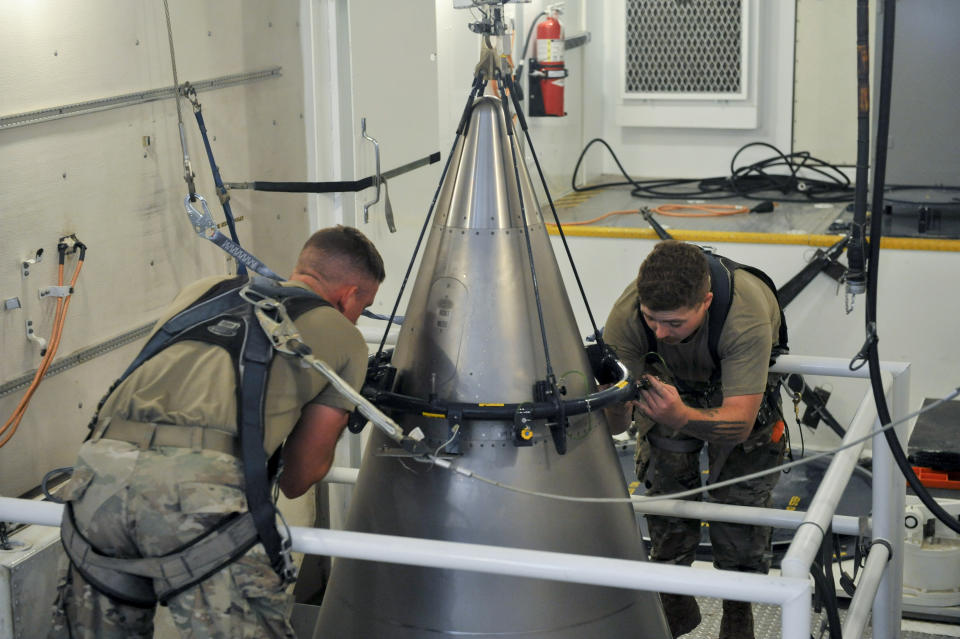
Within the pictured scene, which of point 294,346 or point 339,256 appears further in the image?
point 339,256

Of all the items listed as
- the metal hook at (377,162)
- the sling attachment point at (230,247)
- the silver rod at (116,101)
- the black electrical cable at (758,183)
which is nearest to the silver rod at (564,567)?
the sling attachment point at (230,247)

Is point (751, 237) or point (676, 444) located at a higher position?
Answer: point (751, 237)

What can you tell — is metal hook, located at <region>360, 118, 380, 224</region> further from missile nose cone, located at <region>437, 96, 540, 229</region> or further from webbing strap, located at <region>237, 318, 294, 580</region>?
webbing strap, located at <region>237, 318, 294, 580</region>

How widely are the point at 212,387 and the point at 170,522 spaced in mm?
265

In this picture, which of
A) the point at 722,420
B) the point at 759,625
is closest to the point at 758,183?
the point at 759,625

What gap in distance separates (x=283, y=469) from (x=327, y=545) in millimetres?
291

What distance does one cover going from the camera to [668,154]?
720cm

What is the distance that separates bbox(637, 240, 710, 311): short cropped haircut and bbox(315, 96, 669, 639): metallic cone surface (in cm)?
46

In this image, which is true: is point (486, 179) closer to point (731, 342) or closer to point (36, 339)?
point (731, 342)

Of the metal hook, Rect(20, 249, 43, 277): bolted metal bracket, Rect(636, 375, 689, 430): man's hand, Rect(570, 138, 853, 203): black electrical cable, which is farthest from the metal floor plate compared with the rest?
Rect(570, 138, 853, 203): black electrical cable

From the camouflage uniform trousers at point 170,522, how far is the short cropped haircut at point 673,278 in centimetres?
119

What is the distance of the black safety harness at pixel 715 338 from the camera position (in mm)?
2912

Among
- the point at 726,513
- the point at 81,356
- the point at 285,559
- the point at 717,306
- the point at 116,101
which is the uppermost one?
the point at 116,101

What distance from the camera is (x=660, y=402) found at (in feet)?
→ 8.61
